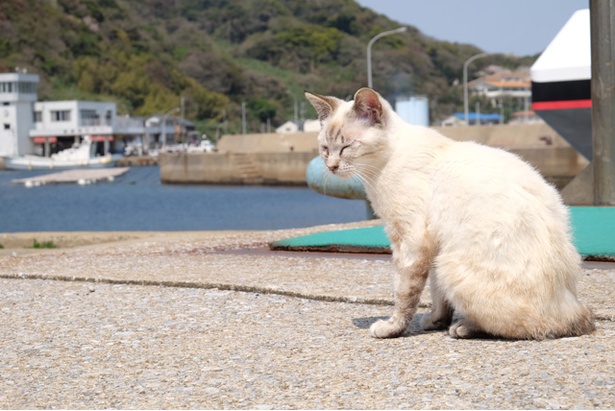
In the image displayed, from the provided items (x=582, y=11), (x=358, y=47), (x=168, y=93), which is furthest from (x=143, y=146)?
(x=582, y=11)

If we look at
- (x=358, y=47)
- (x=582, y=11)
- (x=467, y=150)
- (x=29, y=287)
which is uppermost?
(x=358, y=47)

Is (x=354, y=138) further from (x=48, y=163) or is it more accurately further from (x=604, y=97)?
(x=48, y=163)

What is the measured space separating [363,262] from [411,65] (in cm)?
16196

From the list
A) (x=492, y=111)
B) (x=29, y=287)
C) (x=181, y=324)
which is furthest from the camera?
(x=492, y=111)

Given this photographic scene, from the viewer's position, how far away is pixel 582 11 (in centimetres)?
2039

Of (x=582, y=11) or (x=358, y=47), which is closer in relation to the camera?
(x=582, y=11)

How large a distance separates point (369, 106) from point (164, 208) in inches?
1799

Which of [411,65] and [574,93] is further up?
[411,65]

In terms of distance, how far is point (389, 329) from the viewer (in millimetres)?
5301

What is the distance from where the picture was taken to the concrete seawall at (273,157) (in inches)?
2452

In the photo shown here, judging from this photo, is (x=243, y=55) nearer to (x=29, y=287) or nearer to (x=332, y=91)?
(x=332, y=91)

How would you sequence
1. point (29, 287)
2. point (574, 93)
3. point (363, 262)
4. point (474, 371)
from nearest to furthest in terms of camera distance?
1. point (474, 371)
2. point (29, 287)
3. point (363, 262)
4. point (574, 93)

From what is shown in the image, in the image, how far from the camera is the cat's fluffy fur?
4.96 meters

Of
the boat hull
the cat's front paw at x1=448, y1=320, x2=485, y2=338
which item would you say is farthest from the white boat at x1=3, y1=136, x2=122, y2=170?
the cat's front paw at x1=448, y1=320, x2=485, y2=338
